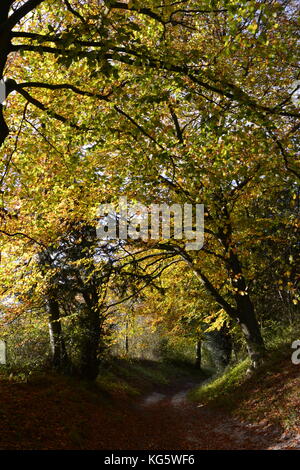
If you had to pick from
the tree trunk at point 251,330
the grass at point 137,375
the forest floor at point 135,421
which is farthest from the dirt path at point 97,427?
the grass at point 137,375

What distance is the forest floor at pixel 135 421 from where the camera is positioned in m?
9.06

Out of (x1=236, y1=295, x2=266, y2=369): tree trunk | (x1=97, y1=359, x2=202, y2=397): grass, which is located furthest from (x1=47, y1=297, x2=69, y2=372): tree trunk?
(x1=236, y1=295, x2=266, y2=369): tree trunk

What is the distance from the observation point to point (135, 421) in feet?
47.2

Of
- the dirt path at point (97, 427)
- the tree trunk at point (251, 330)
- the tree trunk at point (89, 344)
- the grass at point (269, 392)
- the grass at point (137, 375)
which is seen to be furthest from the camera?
the grass at point (137, 375)

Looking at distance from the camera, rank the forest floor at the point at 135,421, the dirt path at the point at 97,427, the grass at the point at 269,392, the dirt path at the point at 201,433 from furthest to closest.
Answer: the grass at the point at 269,392
the dirt path at the point at 201,433
the forest floor at the point at 135,421
the dirt path at the point at 97,427

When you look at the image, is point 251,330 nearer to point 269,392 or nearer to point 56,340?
point 269,392

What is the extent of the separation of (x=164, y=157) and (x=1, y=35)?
3.69 m

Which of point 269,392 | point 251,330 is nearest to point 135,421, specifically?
point 269,392

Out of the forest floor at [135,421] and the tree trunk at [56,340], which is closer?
the forest floor at [135,421]

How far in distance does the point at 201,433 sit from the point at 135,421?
3531 millimetres

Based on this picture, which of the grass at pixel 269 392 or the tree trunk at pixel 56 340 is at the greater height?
the tree trunk at pixel 56 340

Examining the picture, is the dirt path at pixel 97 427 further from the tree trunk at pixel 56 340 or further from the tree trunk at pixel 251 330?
the tree trunk at pixel 251 330

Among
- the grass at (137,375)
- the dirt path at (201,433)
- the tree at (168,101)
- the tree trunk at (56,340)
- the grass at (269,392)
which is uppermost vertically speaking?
the tree at (168,101)

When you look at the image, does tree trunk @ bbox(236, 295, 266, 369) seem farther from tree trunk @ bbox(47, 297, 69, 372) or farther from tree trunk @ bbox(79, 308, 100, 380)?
tree trunk @ bbox(47, 297, 69, 372)
